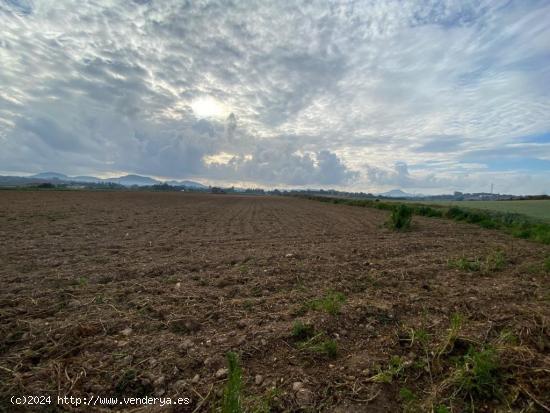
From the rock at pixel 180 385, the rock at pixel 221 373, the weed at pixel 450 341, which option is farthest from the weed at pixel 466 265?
the rock at pixel 180 385

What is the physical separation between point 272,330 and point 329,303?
4.13ft

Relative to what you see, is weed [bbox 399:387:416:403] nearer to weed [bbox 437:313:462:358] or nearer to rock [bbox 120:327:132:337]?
weed [bbox 437:313:462:358]

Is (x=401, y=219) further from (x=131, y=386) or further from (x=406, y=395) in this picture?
(x=131, y=386)

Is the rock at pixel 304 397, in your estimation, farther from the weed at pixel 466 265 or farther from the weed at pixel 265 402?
the weed at pixel 466 265

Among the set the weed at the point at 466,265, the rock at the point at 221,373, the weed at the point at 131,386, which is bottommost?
the weed at the point at 131,386

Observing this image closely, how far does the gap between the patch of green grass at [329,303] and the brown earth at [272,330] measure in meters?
0.05

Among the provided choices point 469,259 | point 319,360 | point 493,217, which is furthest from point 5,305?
point 493,217

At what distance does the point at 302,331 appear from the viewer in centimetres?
415

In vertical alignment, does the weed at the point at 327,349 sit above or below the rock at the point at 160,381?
above

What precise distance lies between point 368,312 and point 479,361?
5.98 ft

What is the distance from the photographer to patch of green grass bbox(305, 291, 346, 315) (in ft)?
15.7

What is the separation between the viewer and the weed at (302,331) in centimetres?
408

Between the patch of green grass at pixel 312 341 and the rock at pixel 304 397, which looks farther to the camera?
the patch of green grass at pixel 312 341

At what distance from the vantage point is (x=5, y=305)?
500 cm
